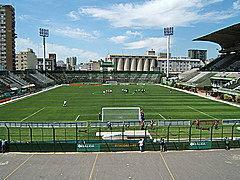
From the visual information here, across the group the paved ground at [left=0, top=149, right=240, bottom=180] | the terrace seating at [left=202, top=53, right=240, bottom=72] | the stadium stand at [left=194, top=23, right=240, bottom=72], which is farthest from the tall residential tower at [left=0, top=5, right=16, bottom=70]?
the paved ground at [left=0, top=149, right=240, bottom=180]

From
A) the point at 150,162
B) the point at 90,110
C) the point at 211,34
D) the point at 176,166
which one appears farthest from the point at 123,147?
the point at 211,34

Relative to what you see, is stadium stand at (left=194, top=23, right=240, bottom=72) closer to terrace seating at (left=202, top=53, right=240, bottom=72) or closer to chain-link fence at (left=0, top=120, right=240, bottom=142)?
terrace seating at (left=202, top=53, right=240, bottom=72)

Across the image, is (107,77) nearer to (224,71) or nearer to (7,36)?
(7,36)

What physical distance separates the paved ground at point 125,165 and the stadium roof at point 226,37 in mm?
58684

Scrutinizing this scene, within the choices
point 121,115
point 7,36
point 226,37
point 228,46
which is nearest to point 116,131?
point 121,115

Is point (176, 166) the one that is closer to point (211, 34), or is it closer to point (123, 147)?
point (123, 147)

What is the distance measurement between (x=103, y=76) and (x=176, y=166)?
132 metres

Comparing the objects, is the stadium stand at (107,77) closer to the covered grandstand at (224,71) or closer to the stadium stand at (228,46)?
the stadium stand at (228,46)

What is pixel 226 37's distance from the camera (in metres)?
92.4

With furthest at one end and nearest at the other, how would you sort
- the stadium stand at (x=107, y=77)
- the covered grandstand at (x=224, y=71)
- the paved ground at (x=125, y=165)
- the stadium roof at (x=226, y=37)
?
the stadium stand at (x=107, y=77)
the stadium roof at (x=226, y=37)
the covered grandstand at (x=224, y=71)
the paved ground at (x=125, y=165)

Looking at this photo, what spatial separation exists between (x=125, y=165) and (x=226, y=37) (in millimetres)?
82897

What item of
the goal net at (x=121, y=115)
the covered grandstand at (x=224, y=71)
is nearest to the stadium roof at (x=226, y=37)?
the covered grandstand at (x=224, y=71)

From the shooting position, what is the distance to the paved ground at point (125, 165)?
1778 centimetres

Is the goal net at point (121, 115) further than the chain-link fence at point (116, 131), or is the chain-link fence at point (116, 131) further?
the goal net at point (121, 115)
